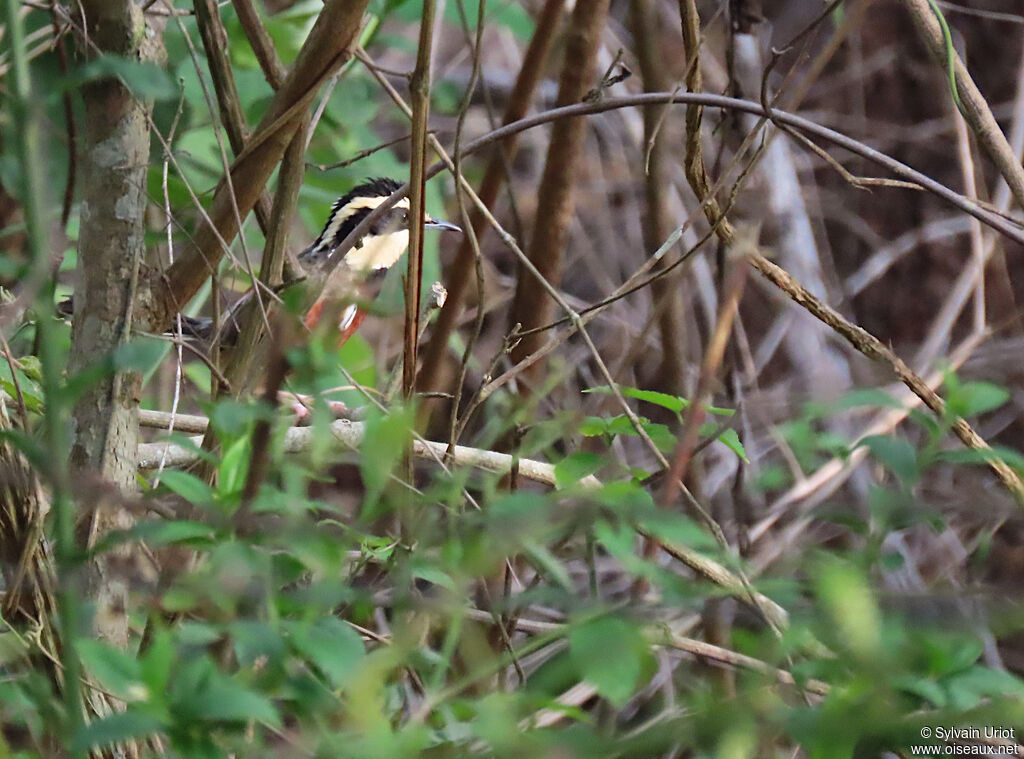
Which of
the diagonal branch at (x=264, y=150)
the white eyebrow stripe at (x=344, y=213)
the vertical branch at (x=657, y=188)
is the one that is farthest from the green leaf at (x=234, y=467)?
the white eyebrow stripe at (x=344, y=213)

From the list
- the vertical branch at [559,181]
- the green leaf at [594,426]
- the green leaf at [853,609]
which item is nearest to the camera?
the green leaf at [853,609]

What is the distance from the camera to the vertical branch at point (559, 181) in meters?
2.94

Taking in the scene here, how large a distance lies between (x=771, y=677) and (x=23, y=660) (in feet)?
3.15

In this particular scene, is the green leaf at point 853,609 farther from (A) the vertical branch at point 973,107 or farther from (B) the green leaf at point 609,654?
(A) the vertical branch at point 973,107

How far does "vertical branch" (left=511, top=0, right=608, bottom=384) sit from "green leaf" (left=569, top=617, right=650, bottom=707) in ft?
6.73

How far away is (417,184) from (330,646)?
2.67ft

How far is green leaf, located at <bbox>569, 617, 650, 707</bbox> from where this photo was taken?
0.76m

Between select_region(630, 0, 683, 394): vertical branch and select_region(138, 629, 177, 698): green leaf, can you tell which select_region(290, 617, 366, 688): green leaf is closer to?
select_region(138, 629, 177, 698): green leaf

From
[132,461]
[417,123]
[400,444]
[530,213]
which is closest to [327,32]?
[417,123]

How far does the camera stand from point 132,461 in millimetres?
1685

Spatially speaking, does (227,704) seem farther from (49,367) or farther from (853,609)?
(853,609)

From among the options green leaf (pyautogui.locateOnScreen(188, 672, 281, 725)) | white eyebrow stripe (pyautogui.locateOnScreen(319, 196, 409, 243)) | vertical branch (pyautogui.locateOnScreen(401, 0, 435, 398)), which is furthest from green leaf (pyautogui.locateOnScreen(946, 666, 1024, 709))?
white eyebrow stripe (pyautogui.locateOnScreen(319, 196, 409, 243))

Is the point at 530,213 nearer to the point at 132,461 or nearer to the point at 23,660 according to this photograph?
the point at 132,461

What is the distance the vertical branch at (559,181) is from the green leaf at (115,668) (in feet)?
6.67
